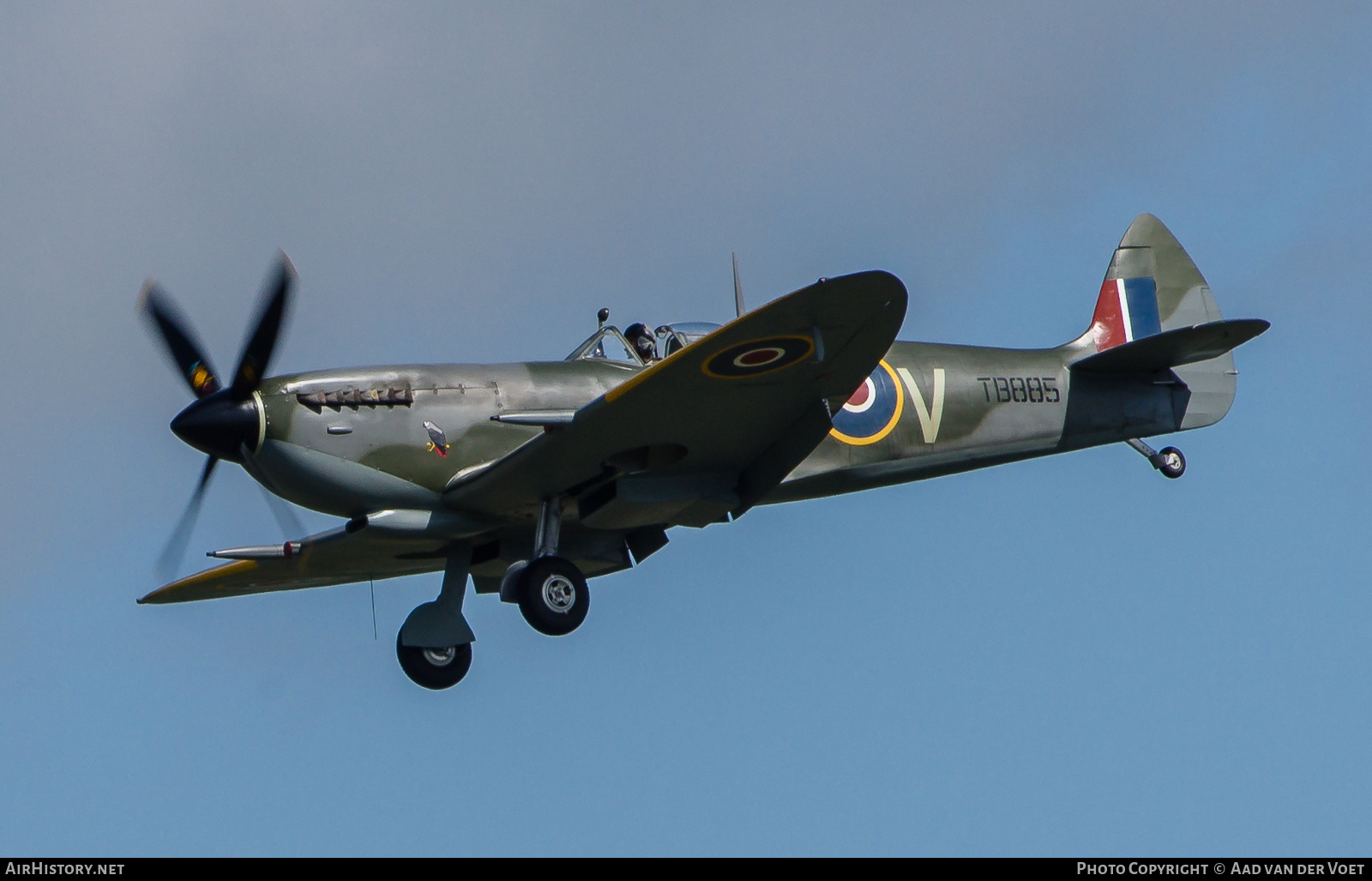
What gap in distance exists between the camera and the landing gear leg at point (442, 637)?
15195mm

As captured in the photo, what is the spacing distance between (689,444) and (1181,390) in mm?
5734

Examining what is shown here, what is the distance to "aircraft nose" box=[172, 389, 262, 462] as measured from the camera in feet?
43.3

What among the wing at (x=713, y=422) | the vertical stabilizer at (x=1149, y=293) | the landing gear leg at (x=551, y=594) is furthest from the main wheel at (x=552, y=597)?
the vertical stabilizer at (x=1149, y=293)

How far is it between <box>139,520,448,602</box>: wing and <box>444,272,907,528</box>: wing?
4.08 ft

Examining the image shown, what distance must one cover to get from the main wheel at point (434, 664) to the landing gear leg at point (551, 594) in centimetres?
187

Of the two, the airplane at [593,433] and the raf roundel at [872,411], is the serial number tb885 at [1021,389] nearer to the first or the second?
A: the airplane at [593,433]

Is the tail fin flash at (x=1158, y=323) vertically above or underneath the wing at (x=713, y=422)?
above

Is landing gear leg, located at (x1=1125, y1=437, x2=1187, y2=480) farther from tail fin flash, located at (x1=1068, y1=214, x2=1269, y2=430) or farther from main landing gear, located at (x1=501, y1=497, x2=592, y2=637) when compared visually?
main landing gear, located at (x1=501, y1=497, x2=592, y2=637)

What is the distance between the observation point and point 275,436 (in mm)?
13352
